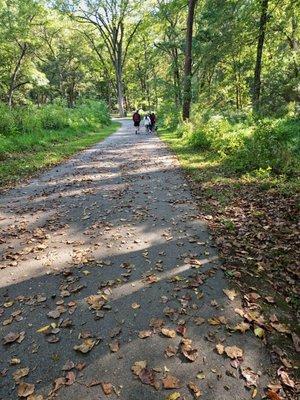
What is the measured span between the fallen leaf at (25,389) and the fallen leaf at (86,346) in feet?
1.91

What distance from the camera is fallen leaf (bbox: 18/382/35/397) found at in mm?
3170

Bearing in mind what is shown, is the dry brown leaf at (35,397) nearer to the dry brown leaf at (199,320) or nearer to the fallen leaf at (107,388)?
the fallen leaf at (107,388)

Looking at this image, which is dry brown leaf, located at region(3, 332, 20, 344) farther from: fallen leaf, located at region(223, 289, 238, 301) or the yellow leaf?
fallen leaf, located at region(223, 289, 238, 301)

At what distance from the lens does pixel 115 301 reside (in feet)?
14.9

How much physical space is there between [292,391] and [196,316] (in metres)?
1.31

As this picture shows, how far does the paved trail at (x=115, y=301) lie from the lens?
11.0ft

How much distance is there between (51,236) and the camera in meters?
6.66

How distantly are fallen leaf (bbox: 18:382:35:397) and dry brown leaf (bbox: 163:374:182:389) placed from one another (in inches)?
49.6

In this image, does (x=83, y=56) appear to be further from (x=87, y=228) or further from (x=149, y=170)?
(x=87, y=228)

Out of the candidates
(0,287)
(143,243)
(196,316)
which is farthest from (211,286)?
(0,287)

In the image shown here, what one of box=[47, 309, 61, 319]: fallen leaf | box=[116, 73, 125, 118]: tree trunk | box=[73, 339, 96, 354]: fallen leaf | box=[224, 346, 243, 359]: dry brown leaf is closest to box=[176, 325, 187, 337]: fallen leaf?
box=[224, 346, 243, 359]: dry brown leaf

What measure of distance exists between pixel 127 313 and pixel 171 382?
119 cm

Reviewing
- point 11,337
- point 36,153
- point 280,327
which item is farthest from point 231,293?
point 36,153

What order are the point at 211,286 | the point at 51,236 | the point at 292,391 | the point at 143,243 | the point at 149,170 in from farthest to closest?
1. the point at 149,170
2. the point at 51,236
3. the point at 143,243
4. the point at 211,286
5. the point at 292,391
